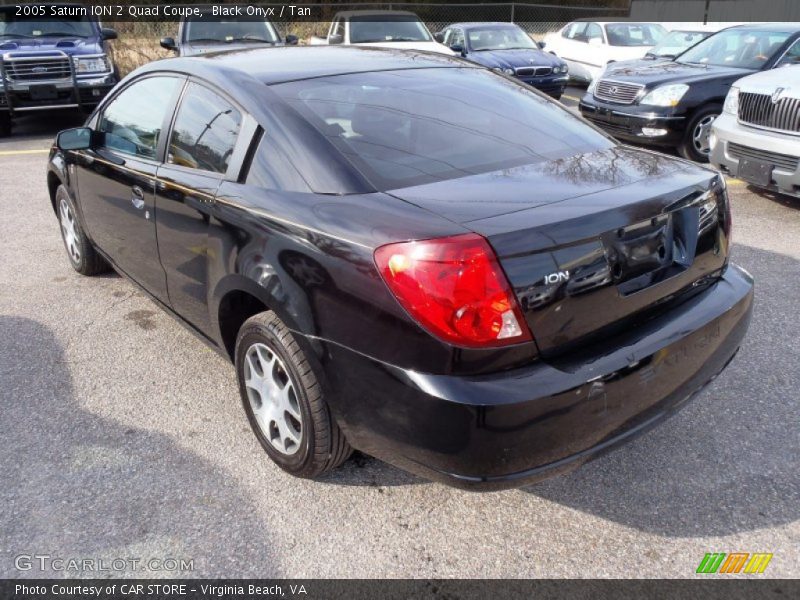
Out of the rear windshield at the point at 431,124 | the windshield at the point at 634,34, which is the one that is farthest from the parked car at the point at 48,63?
the windshield at the point at 634,34

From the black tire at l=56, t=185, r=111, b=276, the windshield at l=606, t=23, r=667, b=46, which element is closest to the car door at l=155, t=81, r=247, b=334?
the black tire at l=56, t=185, r=111, b=276

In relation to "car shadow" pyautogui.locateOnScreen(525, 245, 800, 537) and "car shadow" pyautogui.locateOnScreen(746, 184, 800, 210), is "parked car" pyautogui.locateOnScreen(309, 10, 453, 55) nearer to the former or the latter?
"car shadow" pyautogui.locateOnScreen(746, 184, 800, 210)

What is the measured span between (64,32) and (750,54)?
10.1m

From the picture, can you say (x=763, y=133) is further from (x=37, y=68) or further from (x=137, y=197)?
(x=37, y=68)

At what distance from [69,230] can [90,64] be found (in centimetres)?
705

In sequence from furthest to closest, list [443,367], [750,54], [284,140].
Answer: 1. [750,54]
2. [284,140]
3. [443,367]

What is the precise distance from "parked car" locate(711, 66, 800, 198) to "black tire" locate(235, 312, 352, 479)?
4.75 m

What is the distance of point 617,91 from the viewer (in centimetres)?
837

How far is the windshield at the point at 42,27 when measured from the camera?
434 inches

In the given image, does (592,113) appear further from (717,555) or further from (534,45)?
(717,555)

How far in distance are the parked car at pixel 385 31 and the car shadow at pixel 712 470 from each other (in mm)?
10209

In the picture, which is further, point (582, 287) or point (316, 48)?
point (316, 48)

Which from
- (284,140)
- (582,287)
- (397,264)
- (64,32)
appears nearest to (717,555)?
(582,287)

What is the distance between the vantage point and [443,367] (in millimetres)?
2062
